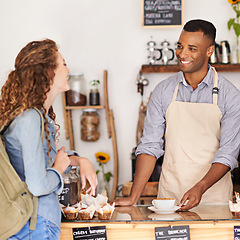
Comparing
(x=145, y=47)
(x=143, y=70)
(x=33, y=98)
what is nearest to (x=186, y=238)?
(x=33, y=98)

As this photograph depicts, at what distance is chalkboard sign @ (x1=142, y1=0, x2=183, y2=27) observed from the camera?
3.94 m

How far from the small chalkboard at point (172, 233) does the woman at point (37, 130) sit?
382 millimetres

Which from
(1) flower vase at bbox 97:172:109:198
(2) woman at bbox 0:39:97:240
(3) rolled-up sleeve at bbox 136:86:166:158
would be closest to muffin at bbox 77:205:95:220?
(2) woman at bbox 0:39:97:240

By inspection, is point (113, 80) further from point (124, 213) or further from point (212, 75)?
point (124, 213)

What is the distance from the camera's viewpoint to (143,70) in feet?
12.6

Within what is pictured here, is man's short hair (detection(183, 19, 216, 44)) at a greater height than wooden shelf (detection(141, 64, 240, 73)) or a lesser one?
greater

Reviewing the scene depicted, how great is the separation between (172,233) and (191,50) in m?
0.98

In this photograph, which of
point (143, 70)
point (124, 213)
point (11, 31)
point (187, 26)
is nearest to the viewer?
point (124, 213)

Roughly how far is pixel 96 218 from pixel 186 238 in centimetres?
35

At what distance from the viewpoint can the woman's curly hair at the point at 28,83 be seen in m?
1.44

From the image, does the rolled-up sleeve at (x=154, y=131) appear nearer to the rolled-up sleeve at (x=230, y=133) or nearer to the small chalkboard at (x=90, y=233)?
the rolled-up sleeve at (x=230, y=133)

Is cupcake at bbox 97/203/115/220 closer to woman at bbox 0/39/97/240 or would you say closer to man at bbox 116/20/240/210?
woman at bbox 0/39/97/240

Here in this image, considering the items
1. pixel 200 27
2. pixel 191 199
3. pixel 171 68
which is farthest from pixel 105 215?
pixel 171 68

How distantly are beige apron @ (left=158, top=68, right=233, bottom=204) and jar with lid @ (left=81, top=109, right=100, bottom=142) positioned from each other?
1.70 meters
